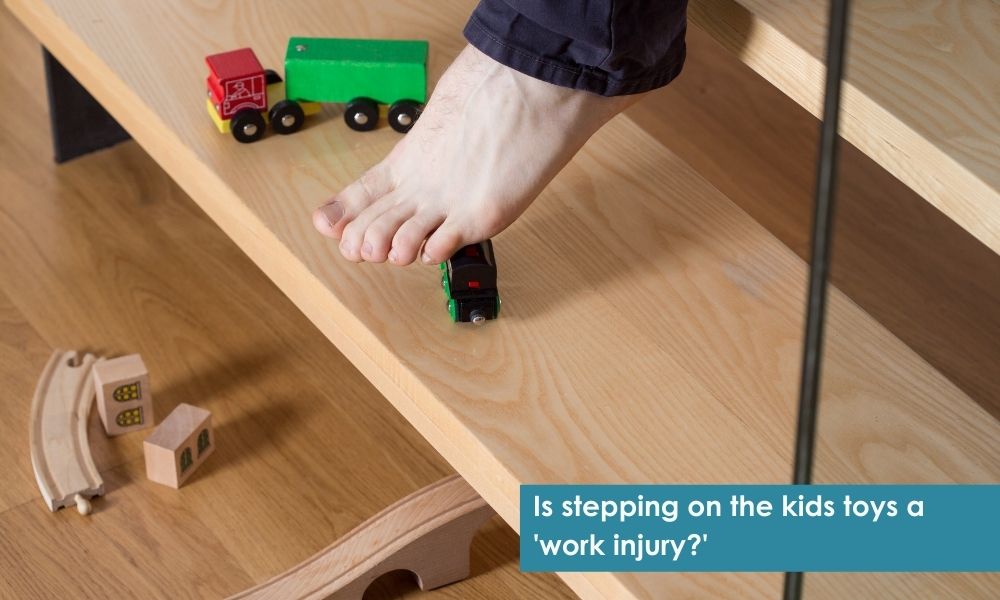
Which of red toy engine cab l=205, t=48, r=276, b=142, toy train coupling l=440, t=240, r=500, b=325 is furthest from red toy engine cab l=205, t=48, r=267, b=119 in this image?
toy train coupling l=440, t=240, r=500, b=325

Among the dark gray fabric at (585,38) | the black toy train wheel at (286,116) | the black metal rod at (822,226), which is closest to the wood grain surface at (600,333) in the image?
the black toy train wheel at (286,116)

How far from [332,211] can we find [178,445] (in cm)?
27

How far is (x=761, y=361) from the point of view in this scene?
817 mm

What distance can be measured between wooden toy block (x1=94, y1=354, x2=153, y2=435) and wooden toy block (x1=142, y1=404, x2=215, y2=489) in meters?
0.04

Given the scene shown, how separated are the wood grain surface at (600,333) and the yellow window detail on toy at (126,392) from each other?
192 millimetres

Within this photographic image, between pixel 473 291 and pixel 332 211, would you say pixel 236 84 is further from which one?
pixel 473 291

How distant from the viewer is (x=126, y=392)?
1.10 m

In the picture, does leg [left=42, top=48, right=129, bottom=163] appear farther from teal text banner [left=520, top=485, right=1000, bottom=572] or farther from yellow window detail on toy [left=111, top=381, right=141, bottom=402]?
teal text banner [left=520, top=485, right=1000, bottom=572]

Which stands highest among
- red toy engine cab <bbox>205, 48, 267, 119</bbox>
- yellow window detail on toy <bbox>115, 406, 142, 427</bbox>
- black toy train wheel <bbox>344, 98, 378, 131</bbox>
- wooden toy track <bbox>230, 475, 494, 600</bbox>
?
black toy train wheel <bbox>344, 98, 378, 131</bbox>

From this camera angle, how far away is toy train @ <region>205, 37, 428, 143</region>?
3.22 feet

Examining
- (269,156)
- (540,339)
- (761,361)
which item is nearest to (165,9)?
(269,156)

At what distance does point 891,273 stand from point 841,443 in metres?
0.59

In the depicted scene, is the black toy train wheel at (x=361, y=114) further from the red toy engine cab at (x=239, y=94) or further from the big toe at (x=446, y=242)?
the big toe at (x=446, y=242)

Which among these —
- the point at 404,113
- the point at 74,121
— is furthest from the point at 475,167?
the point at 74,121
